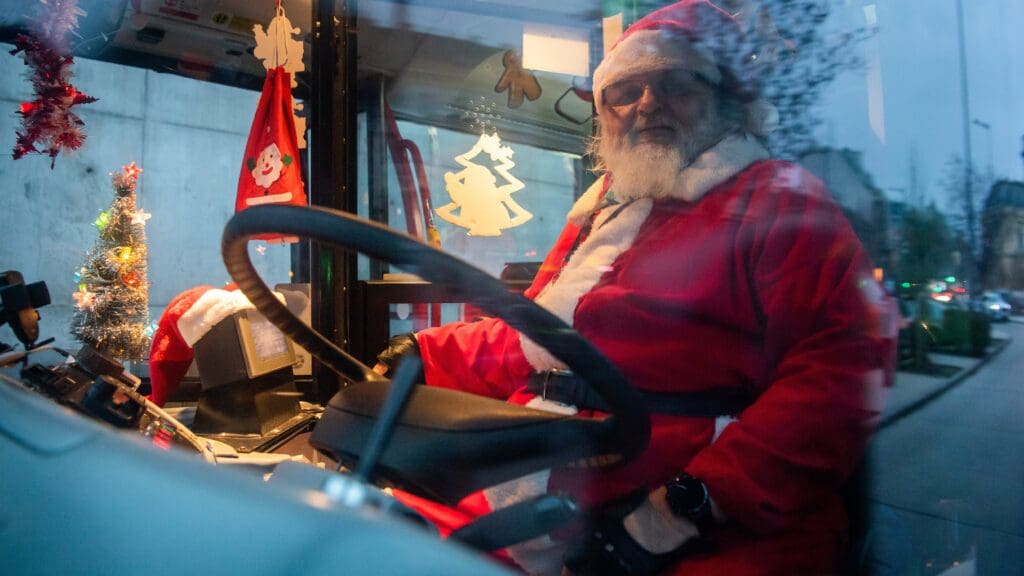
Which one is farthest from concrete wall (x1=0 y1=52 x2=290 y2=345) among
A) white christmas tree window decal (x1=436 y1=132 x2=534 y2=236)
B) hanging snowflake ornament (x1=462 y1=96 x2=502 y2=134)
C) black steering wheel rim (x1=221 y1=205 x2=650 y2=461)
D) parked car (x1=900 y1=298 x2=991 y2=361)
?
parked car (x1=900 y1=298 x2=991 y2=361)

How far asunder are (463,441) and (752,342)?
56 cm

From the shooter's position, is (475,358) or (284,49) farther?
(284,49)

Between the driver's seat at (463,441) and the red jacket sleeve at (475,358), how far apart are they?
47 cm

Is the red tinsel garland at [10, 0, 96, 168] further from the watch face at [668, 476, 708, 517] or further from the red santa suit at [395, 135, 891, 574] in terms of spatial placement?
the watch face at [668, 476, 708, 517]

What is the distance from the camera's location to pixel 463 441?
0.66 metres

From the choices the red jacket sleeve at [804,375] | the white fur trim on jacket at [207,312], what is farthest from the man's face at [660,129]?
the white fur trim on jacket at [207,312]

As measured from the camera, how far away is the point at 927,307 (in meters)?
0.85

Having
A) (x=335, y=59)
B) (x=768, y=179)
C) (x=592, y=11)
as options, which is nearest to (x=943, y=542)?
(x=768, y=179)

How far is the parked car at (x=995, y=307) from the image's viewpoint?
83 cm

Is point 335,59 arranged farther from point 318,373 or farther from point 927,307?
point 927,307

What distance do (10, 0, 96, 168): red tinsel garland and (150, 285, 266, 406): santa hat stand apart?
0.50m

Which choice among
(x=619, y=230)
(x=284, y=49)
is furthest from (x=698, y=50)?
(x=284, y=49)

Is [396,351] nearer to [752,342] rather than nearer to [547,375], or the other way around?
[547,375]

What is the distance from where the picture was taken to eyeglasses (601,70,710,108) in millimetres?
1184
